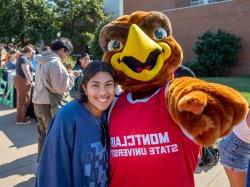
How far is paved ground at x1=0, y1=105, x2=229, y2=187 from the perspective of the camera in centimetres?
487

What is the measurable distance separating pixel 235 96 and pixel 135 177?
2.61 ft

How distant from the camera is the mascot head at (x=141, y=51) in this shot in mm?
2328

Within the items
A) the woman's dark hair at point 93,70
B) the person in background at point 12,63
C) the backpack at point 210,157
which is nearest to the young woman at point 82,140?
the woman's dark hair at point 93,70

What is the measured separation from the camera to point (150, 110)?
2.25 m

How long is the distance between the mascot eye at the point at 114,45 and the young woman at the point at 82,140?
202 millimetres

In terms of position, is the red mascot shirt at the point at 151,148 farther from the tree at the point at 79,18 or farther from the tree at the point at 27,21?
the tree at the point at 27,21

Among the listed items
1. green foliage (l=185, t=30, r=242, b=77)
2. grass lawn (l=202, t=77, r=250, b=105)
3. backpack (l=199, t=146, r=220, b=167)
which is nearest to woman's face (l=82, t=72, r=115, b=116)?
backpack (l=199, t=146, r=220, b=167)

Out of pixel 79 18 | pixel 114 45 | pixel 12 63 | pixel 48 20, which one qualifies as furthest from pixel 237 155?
pixel 48 20

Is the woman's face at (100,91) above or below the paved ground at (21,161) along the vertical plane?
above

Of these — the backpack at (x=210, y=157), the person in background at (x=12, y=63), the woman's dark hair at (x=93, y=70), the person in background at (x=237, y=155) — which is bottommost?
the backpack at (x=210, y=157)

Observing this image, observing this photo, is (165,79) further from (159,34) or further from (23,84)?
(23,84)

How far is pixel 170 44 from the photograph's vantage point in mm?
2430

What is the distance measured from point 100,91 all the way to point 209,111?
28.6 inches

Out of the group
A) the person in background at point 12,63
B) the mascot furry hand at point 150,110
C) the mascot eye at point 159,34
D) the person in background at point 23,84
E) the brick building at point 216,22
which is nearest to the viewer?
the mascot furry hand at point 150,110
